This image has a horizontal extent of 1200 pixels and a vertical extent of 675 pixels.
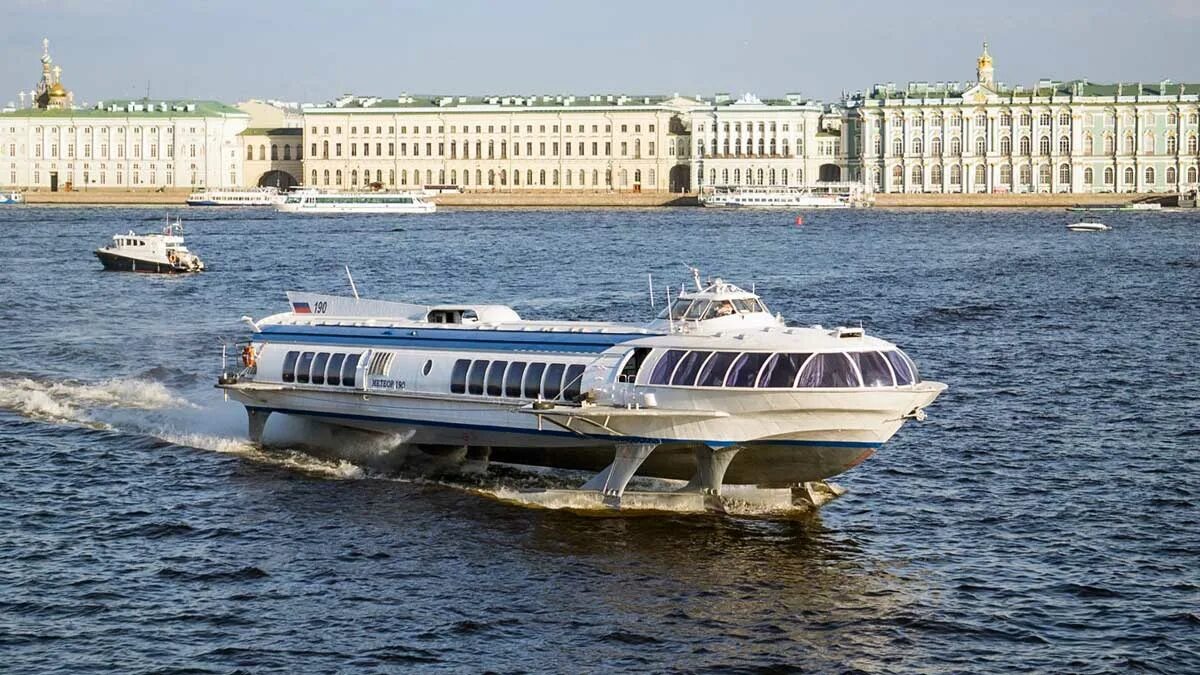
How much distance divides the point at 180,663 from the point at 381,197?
153114 mm

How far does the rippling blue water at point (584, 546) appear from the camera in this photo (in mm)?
20922

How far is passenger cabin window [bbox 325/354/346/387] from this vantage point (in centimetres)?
3064

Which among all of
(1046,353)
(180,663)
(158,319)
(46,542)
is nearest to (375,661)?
(180,663)

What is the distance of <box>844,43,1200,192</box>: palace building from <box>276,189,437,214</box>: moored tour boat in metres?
44.1

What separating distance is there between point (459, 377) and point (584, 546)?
15.7 ft

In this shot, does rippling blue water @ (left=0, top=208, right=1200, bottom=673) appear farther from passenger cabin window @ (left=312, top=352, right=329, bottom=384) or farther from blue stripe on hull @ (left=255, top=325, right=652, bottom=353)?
blue stripe on hull @ (left=255, top=325, right=652, bottom=353)

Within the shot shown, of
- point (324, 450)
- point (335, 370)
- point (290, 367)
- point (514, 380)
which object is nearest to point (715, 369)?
point (514, 380)

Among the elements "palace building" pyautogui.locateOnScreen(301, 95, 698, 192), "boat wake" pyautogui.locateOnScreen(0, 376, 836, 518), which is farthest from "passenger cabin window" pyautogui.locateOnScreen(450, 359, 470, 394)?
"palace building" pyautogui.locateOnScreen(301, 95, 698, 192)

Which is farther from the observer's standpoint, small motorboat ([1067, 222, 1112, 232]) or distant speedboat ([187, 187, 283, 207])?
distant speedboat ([187, 187, 283, 207])

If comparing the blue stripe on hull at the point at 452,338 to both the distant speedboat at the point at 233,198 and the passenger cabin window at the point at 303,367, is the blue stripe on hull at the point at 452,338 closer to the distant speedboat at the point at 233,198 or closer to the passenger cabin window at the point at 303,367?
the passenger cabin window at the point at 303,367

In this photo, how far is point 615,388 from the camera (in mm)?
26641

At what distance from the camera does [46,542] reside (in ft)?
84.1

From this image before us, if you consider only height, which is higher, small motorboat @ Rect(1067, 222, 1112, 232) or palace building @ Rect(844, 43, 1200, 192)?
palace building @ Rect(844, 43, 1200, 192)

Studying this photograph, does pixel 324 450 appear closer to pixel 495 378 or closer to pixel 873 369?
pixel 495 378
